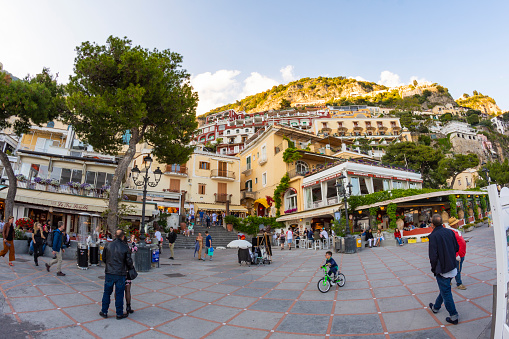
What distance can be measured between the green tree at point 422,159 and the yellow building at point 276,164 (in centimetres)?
1150

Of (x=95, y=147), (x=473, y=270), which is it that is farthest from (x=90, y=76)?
(x=473, y=270)

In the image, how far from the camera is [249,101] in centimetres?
14125

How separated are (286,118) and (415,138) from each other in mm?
33544

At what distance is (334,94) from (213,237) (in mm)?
123348

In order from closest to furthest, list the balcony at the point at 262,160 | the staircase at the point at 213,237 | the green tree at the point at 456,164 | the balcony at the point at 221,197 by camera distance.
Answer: the staircase at the point at 213,237, the balcony at the point at 221,197, the balcony at the point at 262,160, the green tree at the point at 456,164

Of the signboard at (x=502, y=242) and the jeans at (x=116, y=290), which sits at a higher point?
the signboard at (x=502, y=242)

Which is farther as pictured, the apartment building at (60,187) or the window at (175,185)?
the window at (175,185)

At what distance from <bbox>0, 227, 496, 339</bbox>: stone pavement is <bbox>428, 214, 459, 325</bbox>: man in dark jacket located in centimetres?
29

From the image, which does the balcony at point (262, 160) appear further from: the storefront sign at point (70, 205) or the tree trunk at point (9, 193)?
the tree trunk at point (9, 193)

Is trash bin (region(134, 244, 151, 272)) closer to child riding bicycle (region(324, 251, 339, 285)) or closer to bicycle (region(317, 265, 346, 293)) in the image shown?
bicycle (region(317, 265, 346, 293))

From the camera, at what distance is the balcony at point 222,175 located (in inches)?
1328

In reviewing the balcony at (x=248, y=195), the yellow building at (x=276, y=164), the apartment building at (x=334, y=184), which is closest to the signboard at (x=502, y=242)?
the apartment building at (x=334, y=184)

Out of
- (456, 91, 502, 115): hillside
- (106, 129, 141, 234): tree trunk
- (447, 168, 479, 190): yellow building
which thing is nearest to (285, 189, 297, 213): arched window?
(106, 129, 141, 234): tree trunk

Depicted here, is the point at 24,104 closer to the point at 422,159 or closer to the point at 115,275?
the point at 115,275
